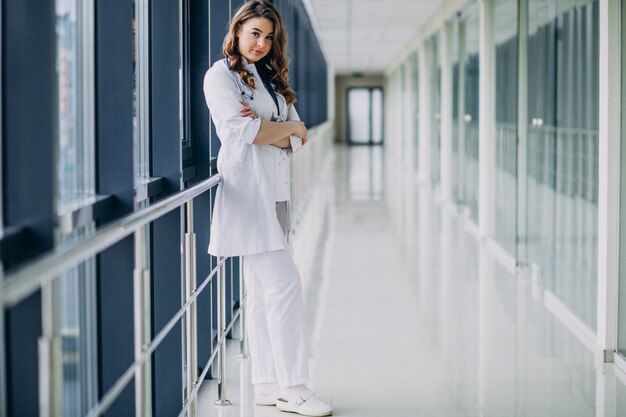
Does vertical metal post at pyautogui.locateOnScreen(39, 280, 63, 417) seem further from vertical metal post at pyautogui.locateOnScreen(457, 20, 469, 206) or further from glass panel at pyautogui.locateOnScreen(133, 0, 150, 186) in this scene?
vertical metal post at pyautogui.locateOnScreen(457, 20, 469, 206)

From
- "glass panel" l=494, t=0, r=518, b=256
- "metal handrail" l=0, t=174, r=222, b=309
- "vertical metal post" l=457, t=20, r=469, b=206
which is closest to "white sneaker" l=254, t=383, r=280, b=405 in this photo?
"metal handrail" l=0, t=174, r=222, b=309

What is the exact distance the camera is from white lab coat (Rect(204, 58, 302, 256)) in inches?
131

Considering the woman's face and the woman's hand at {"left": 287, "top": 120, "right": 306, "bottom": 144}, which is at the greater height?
the woman's face

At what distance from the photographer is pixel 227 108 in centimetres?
332

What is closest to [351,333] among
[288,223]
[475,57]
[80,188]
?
[288,223]

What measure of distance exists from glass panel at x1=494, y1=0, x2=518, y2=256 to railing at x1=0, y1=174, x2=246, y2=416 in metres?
4.25

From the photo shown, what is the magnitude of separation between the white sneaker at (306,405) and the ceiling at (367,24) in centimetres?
858

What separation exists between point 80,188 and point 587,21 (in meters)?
3.27

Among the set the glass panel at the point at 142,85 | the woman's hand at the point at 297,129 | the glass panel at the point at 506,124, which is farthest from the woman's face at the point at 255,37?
the glass panel at the point at 506,124

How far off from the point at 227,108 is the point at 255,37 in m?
0.27

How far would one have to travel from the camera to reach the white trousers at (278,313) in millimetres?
3455

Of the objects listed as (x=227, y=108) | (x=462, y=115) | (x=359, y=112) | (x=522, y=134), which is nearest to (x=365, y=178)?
(x=462, y=115)

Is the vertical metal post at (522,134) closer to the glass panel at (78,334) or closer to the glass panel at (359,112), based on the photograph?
the glass panel at (78,334)

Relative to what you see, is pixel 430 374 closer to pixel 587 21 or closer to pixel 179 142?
pixel 179 142
